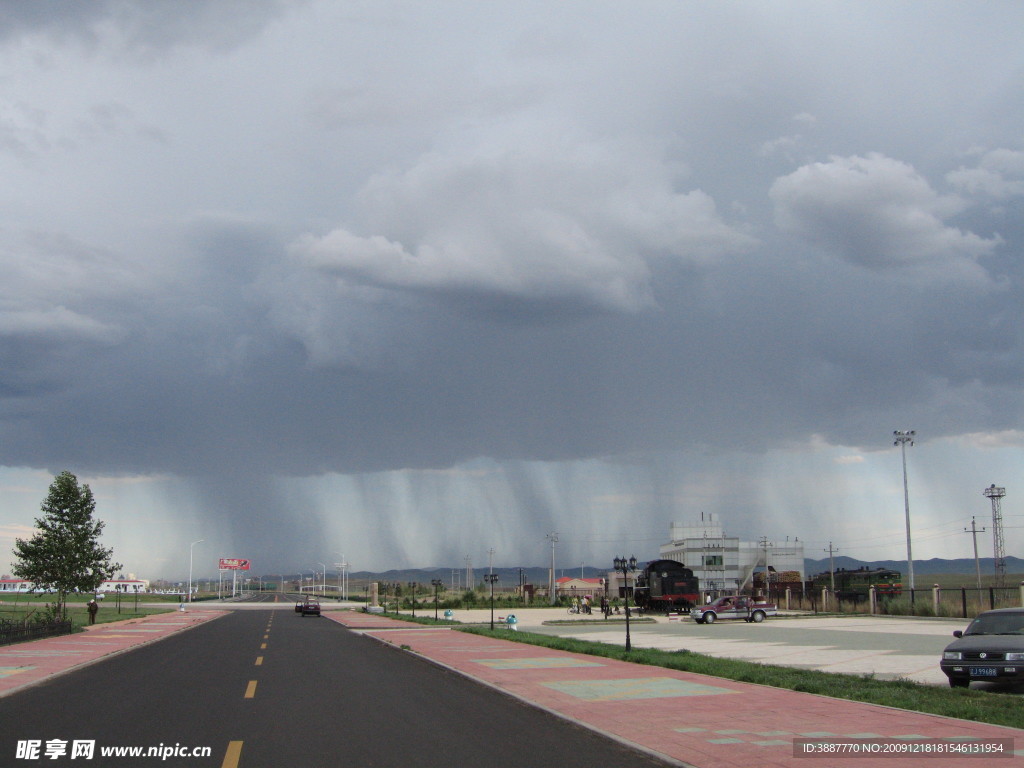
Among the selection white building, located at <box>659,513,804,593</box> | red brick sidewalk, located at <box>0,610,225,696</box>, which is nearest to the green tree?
red brick sidewalk, located at <box>0,610,225,696</box>

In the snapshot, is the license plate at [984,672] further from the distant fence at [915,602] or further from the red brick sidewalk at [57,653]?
the distant fence at [915,602]

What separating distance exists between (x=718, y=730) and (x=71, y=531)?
4341 centimetres

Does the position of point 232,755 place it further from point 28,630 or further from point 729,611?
point 729,611

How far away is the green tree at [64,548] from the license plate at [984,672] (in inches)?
1706

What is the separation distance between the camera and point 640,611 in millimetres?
68062

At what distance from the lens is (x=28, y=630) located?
35125 mm

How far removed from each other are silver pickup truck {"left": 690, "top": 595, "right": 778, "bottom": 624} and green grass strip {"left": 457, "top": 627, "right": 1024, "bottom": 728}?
27.8m

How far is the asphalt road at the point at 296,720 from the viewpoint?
34.4 ft

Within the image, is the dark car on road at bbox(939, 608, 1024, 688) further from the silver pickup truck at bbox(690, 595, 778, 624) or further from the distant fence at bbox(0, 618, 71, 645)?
the silver pickup truck at bbox(690, 595, 778, 624)

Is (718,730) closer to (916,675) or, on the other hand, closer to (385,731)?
(385,731)

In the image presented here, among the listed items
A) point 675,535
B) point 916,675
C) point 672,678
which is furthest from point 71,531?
point 675,535

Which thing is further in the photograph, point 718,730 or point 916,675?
point 916,675

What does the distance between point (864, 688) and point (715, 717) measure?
4.80m

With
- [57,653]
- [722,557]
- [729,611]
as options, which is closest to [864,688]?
[57,653]
